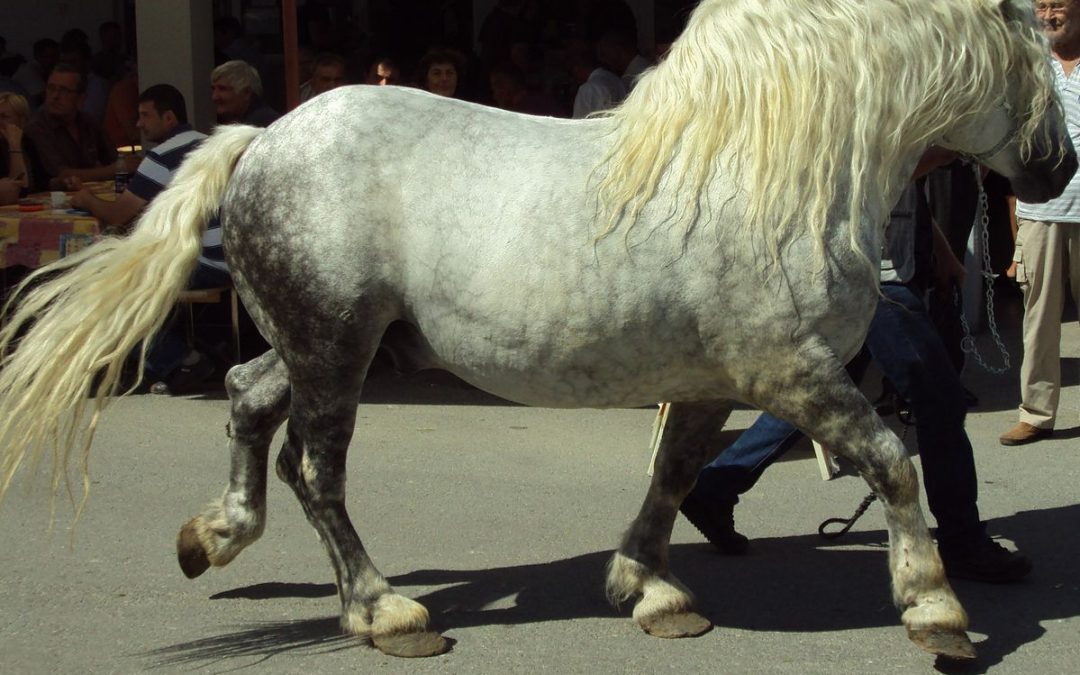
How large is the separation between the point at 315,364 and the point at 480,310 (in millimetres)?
490

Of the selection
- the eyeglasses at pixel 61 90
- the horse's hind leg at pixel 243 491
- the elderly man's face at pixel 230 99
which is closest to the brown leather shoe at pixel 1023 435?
the horse's hind leg at pixel 243 491

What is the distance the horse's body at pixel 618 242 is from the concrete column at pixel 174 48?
5423 mm

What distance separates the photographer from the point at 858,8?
3600 mm

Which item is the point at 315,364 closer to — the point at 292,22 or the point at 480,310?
the point at 480,310

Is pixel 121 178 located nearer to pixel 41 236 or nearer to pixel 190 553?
pixel 41 236

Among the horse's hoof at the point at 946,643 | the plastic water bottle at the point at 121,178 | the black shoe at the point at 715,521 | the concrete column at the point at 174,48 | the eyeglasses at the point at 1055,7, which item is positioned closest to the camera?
the horse's hoof at the point at 946,643

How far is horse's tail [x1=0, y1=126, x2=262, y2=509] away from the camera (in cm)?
378

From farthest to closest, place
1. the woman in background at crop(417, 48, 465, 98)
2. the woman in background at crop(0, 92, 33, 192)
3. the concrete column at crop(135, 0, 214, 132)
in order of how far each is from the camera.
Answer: the concrete column at crop(135, 0, 214, 132)
the woman in background at crop(0, 92, 33, 192)
the woman in background at crop(417, 48, 465, 98)

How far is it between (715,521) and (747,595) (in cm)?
39

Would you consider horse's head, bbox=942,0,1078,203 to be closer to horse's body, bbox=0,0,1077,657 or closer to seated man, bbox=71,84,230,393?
horse's body, bbox=0,0,1077,657

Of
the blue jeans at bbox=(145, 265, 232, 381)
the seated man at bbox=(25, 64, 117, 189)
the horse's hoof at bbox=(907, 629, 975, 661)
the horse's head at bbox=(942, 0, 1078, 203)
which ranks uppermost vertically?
the horse's head at bbox=(942, 0, 1078, 203)

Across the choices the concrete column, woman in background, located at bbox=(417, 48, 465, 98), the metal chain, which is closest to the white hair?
woman in background, located at bbox=(417, 48, 465, 98)

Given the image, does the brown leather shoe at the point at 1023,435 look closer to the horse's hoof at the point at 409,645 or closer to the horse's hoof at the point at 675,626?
the horse's hoof at the point at 675,626

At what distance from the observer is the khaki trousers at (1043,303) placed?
20.5 ft
